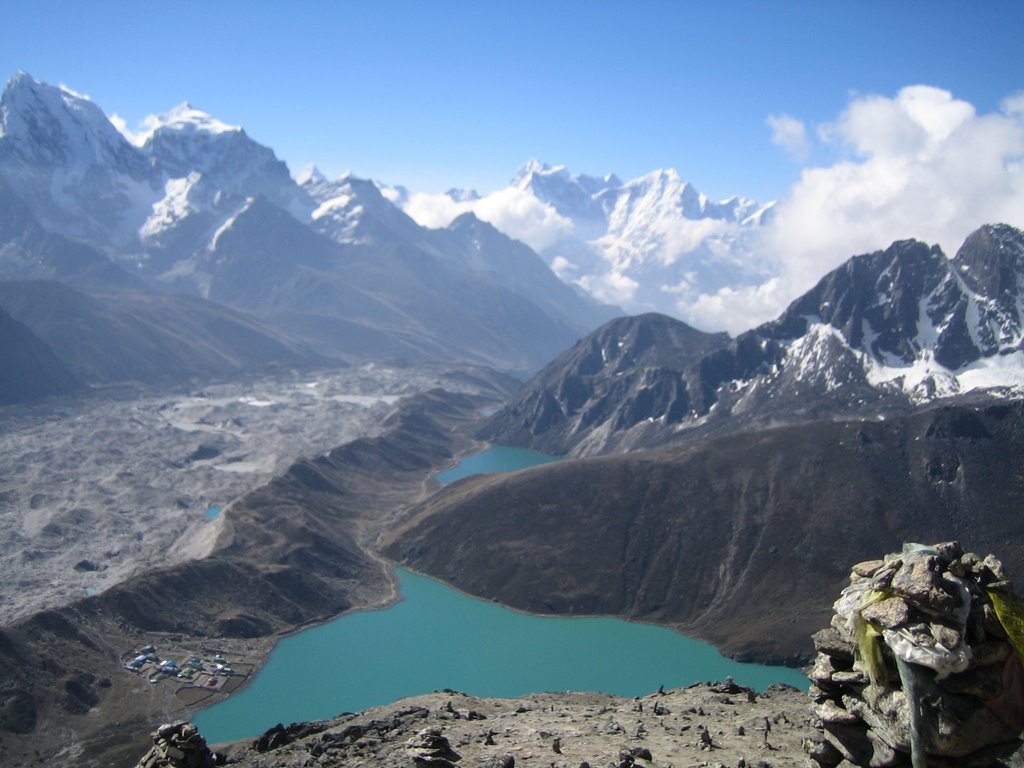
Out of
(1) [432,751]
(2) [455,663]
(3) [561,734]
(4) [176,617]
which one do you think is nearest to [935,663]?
(1) [432,751]

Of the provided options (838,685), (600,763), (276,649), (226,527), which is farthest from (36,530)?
(838,685)

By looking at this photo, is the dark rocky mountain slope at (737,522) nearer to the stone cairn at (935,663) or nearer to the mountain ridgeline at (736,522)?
the mountain ridgeline at (736,522)

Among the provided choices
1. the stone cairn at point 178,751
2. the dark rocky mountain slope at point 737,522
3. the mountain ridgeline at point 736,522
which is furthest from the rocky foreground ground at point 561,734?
the mountain ridgeline at point 736,522

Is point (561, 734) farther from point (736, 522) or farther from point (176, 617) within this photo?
point (736, 522)

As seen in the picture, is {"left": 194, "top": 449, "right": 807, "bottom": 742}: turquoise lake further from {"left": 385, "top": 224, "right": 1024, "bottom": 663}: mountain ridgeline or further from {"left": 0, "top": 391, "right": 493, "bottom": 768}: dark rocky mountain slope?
{"left": 0, "top": 391, "right": 493, "bottom": 768}: dark rocky mountain slope

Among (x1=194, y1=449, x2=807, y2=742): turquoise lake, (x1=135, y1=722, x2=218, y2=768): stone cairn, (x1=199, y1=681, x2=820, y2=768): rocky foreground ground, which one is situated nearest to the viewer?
(x1=199, y1=681, x2=820, y2=768): rocky foreground ground

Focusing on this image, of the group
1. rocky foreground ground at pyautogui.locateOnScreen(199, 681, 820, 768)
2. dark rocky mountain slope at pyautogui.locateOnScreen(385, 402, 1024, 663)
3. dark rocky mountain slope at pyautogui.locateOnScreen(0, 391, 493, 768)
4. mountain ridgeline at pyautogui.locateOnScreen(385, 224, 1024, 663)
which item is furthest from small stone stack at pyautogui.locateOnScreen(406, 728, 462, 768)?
mountain ridgeline at pyautogui.locateOnScreen(385, 224, 1024, 663)
